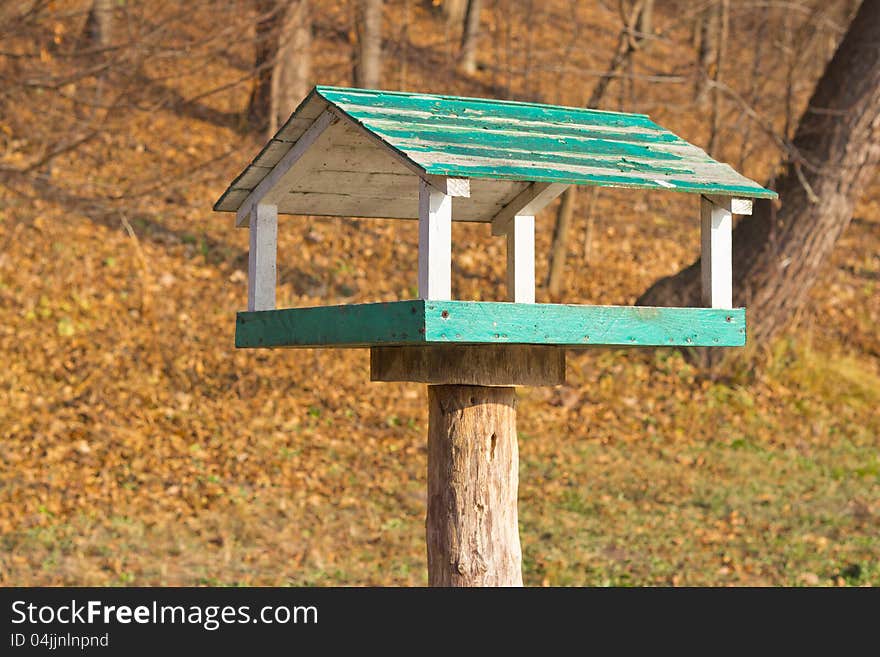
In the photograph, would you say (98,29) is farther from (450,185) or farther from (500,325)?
(500,325)

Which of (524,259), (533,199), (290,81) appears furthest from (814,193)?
(524,259)

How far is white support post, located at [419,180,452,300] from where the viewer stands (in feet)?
10.4

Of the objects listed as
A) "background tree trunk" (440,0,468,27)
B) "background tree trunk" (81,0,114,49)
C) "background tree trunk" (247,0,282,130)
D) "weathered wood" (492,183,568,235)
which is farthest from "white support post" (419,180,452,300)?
"background tree trunk" (440,0,468,27)

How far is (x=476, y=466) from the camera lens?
388 centimetres

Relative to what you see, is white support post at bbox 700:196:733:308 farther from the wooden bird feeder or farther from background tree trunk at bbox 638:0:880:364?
background tree trunk at bbox 638:0:880:364

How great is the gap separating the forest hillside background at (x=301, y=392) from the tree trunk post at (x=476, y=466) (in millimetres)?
2910

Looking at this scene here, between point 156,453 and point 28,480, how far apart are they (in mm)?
945

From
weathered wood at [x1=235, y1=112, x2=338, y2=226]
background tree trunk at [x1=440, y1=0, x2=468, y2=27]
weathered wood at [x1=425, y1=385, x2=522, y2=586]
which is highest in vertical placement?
background tree trunk at [x1=440, y1=0, x2=468, y2=27]

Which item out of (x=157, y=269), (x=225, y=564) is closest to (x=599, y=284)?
(x=157, y=269)

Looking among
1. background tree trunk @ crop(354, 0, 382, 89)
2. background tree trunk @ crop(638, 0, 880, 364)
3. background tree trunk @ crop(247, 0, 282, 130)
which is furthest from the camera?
background tree trunk @ crop(354, 0, 382, 89)

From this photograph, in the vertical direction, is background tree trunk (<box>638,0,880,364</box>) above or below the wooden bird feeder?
above

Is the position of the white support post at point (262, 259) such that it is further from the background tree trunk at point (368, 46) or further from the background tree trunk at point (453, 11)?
the background tree trunk at point (453, 11)

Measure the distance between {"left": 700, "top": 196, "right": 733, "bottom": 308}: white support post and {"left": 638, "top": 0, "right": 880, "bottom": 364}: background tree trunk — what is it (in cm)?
629

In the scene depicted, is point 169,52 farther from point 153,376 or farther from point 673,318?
point 673,318
